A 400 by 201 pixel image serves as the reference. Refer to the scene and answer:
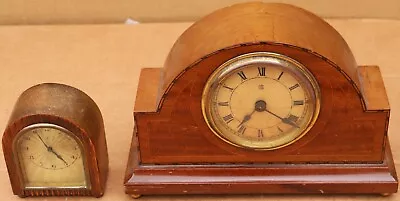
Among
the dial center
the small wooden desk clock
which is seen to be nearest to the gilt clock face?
the dial center

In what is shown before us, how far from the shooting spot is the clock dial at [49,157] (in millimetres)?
1754

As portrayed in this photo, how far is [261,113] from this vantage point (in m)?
1.74

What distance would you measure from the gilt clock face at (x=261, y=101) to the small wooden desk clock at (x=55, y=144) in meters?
0.24

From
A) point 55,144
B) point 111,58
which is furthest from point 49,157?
point 111,58

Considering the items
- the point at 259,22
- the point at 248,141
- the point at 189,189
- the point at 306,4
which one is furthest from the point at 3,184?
the point at 306,4

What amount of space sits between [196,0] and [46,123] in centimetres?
85

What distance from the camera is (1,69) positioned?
226 cm

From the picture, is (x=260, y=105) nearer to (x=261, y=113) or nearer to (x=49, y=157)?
(x=261, y=113)

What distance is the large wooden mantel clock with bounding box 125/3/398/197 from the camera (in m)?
1.68

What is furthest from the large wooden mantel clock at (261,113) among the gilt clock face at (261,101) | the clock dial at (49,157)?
the clock dial at (49,157)

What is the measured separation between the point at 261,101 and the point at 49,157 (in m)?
0.44

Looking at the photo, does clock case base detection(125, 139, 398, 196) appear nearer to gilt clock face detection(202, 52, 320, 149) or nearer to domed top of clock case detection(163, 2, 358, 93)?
gilt clock face detection(202, 52, 320, 149)

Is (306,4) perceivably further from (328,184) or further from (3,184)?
(3,184)

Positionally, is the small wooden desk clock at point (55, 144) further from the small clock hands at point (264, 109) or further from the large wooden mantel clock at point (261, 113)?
the small clock hands at point (264, 109)
